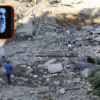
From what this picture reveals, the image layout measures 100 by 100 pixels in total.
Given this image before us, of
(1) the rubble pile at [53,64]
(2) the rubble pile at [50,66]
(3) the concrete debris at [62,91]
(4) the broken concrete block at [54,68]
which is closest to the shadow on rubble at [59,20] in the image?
(1) the rubble pile at [53,64]

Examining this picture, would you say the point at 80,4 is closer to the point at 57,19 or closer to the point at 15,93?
the point at 57,19

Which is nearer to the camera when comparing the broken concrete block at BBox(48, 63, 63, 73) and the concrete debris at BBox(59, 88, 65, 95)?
the concrete debris at BBox(59, 88, 65, 95)

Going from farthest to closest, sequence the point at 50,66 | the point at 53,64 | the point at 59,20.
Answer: the point at 59,20 < the point at 53,64 < the point at 50,66

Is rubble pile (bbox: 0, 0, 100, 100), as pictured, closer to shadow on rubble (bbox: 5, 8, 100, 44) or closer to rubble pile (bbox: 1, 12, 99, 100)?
rubble pile (bbox: 1, 12, 99, 100)

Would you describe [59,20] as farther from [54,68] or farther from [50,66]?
[54,68]

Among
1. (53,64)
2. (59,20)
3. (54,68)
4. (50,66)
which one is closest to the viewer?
(54,68)

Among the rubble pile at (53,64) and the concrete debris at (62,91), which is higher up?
the concrete debris at (62,91)

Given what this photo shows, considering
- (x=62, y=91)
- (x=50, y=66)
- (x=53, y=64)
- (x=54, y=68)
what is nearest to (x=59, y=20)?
(x=53, y=64)

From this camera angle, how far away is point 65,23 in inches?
663

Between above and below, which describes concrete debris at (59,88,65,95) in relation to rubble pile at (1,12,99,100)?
above

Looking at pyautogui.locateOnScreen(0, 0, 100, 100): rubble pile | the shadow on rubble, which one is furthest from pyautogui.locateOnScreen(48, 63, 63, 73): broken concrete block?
the shadow on rubble

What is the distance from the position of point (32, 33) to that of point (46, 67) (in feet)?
17.7

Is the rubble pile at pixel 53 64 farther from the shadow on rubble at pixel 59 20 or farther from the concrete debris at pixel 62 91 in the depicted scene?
the shadow on rubble at pixel 59 20

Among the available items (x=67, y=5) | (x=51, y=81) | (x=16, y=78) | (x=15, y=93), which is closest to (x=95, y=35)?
(x=51, y=81)
